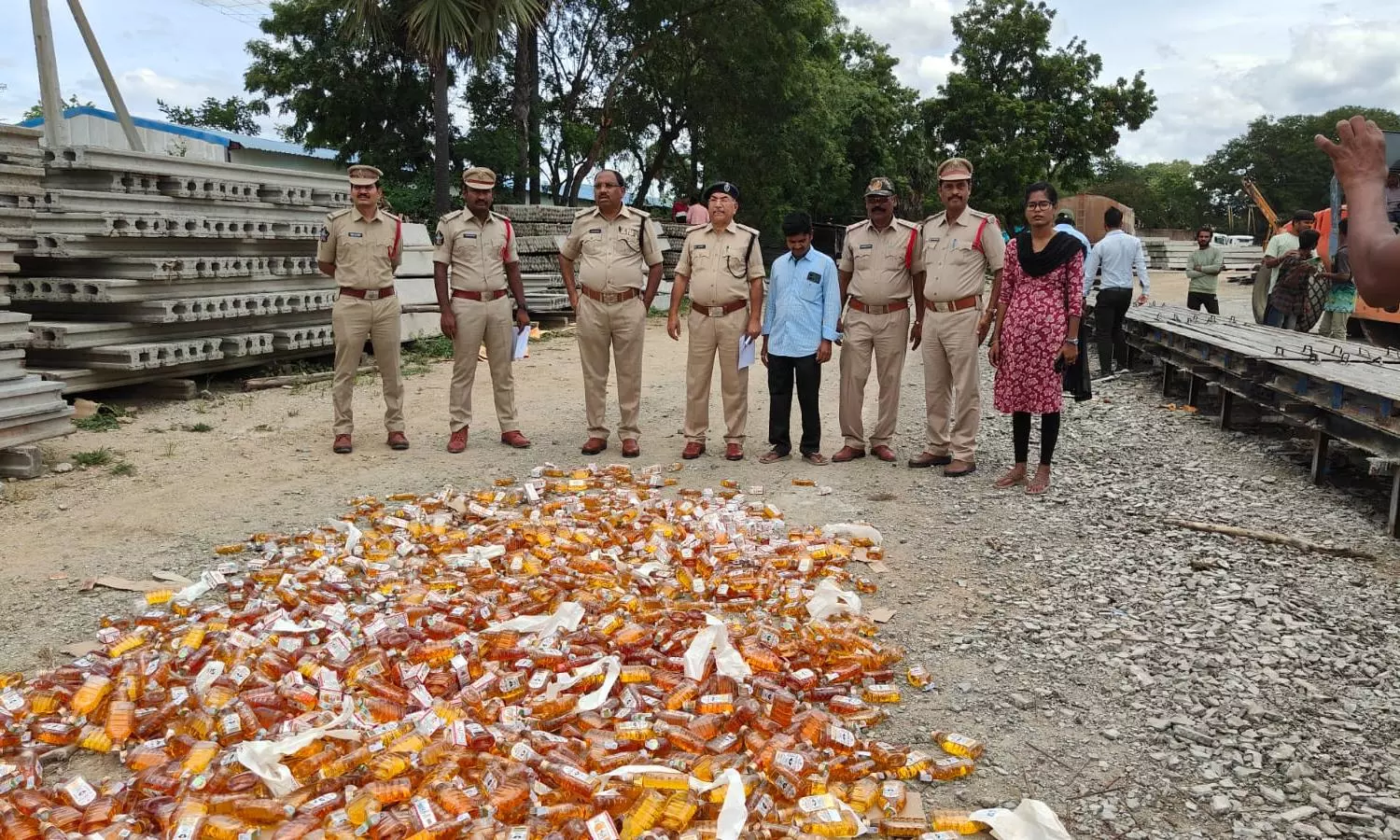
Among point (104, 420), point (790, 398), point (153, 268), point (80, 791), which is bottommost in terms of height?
point (80, 791)

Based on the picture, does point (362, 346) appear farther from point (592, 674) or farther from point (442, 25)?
point (442, 25)

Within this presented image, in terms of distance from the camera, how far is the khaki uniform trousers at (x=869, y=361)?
21.9 ft

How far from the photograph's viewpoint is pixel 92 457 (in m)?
6.68

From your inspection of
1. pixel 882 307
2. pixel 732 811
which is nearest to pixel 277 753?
pixel 732 811

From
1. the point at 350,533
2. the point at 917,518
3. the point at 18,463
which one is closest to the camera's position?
the point at 350,533

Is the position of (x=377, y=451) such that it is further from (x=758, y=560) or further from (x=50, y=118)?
(x=50, y=118)

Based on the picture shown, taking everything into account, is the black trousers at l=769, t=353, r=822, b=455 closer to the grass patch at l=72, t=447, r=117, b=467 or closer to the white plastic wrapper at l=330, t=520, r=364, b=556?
the white plastic wrapper at l=330, t=520, r=364, b=556

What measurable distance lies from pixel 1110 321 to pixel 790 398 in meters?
5.63

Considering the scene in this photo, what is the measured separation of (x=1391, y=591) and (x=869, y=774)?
2.89 metres

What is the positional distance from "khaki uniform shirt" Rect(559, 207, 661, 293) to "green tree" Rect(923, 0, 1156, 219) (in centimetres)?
2799

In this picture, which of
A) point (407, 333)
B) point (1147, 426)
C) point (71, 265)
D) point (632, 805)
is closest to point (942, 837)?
point (632, 805)

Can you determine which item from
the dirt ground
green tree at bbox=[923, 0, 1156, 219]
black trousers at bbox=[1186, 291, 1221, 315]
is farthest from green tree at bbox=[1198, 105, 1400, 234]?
the dirt ground

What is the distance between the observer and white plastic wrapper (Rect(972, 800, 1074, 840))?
2.59m

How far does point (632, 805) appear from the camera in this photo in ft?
8.84
